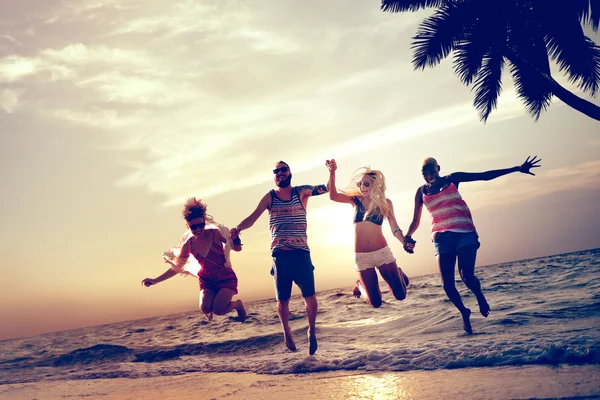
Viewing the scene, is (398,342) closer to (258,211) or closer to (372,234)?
(372,234)

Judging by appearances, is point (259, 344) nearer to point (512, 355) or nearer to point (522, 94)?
point (512, 355)

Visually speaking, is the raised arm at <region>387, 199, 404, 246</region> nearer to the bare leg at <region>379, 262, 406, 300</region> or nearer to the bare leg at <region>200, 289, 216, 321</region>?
the bare leg at <region>379, 262, 406, 300</region>

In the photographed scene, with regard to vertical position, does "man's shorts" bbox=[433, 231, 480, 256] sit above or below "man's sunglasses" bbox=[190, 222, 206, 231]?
below

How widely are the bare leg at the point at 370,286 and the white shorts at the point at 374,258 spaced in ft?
0.33

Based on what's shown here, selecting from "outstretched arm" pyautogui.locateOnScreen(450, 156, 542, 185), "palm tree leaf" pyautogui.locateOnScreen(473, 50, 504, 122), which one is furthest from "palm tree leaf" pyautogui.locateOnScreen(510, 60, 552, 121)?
"outstretched arm" pyautogui.locateOnScreen(450, 156, 542, 185)

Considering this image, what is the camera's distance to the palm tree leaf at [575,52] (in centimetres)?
1371

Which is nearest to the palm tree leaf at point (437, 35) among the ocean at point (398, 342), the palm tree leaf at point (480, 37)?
the palm tree leaf at point (480, 37)

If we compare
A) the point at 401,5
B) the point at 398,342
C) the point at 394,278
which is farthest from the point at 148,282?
the point at 401,5

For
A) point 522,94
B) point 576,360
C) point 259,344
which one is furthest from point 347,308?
point 576,360

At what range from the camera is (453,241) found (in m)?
7.50

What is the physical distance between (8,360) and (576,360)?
19974mm

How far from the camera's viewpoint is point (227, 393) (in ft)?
20.8

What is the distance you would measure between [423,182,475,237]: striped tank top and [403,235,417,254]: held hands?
1.18ft

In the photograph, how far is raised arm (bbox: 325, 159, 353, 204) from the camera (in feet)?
23.9
